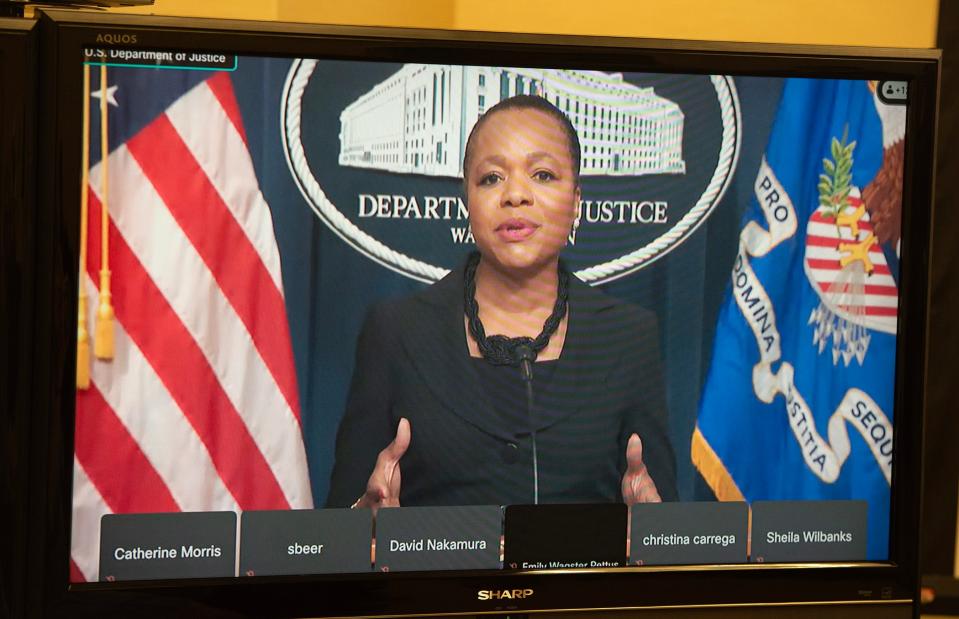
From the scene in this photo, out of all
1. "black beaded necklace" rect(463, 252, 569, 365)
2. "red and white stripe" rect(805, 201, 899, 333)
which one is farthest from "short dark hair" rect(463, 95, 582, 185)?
"red and white stripe" rect(805, 201, 899, 333)

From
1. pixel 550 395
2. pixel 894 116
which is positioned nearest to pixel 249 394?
pixel 550 395

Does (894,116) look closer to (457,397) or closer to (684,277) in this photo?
(684,277)

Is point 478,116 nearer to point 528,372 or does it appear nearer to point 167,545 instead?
point 528,372

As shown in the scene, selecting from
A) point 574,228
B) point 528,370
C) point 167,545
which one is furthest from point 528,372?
point 167,545

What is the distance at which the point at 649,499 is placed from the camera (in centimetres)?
174

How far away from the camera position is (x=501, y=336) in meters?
1.68

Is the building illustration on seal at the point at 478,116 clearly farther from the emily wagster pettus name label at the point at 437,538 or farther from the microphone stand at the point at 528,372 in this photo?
the emily wagster pettus name label at the point at 437,538

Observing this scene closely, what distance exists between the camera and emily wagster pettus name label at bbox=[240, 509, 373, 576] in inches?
64.6

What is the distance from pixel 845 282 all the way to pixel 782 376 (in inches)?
6.9

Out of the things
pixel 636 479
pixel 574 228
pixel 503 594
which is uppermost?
pixel 574 228

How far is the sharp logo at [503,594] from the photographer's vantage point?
66.8 inches

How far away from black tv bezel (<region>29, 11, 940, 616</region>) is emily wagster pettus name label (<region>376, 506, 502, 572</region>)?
22mm

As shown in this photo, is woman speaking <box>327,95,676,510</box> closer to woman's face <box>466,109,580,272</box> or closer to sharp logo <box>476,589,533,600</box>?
woman's face <box>466,109,580,272</box>

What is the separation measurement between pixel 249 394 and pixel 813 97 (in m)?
0.95
